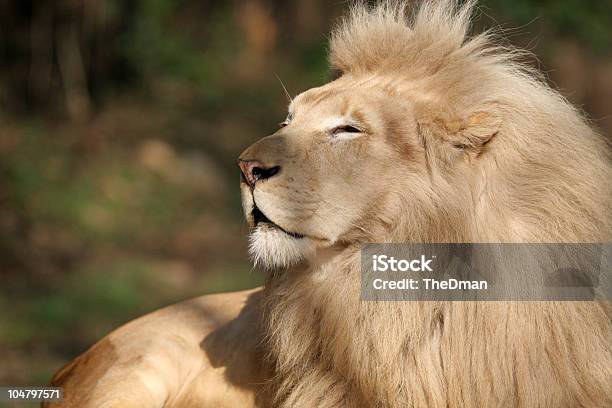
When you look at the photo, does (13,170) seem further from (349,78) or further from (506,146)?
(506,146)

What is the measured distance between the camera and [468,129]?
9.50 feet

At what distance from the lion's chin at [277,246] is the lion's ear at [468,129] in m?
0.50

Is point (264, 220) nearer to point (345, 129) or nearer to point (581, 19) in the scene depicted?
point (345, 129)

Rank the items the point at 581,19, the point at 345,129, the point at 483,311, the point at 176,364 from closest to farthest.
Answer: the point at 483,311
the point at 345,129
the point at 176,364
the point at 581,19

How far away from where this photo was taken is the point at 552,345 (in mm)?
2807

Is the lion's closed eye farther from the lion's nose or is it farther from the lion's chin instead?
the lion's chin

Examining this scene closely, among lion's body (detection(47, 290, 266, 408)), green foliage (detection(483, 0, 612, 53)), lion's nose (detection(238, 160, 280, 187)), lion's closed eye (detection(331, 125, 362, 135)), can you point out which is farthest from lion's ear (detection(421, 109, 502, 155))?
green foliage (detection(483, 0, 612, 53))

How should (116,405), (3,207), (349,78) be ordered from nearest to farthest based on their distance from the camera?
(349,78) → (116,405) → (3,207)

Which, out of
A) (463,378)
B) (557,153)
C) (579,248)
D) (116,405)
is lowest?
(116,405)

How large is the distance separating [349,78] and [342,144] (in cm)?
42

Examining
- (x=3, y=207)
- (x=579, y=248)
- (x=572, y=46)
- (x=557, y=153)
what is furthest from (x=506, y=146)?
(x=572, y=46)

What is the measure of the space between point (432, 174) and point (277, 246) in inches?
19.7

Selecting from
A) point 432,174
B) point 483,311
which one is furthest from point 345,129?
point 483,311

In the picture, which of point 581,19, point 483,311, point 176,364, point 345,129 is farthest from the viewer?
point 581,19
